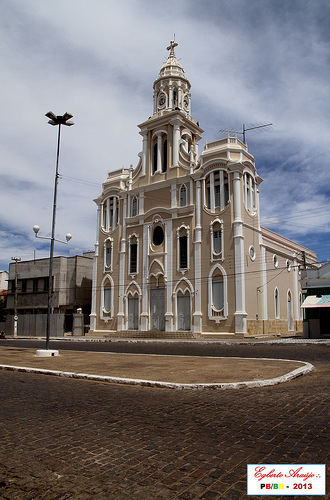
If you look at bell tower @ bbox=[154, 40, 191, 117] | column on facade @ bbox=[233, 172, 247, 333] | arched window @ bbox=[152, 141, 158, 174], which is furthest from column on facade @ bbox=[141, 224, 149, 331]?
bell tower @ bbox=[154, 40, 191, 117]

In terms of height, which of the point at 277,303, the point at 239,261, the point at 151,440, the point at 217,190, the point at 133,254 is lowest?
the point at 151,440

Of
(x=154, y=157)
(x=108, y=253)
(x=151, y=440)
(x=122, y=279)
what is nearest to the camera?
(x=151, y=440)

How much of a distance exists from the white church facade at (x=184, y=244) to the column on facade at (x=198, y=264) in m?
0.08

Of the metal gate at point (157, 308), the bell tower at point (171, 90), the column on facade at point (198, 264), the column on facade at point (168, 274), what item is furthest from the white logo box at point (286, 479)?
the bell tower at point (171, 90)

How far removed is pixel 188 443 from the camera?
457cm

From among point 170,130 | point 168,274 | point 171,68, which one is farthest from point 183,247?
point 171,68

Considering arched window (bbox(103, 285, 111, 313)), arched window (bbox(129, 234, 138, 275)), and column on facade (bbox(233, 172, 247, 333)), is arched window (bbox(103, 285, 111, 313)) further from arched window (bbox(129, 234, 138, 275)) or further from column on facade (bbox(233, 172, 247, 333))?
column on facade (bbox(233, 172, 247, 333))

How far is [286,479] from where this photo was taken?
140 inches

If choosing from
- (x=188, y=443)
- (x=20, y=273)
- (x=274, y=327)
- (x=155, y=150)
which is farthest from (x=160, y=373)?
(x=20, y=273)

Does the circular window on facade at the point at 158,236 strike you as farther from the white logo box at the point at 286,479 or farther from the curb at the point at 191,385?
the white logo box at the point at 286,479

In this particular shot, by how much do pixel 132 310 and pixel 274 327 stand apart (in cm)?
1270

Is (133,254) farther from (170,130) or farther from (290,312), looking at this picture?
(290,312)

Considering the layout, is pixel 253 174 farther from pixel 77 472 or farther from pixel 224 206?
pixel 77 472

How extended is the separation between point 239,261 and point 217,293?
3.17 m
